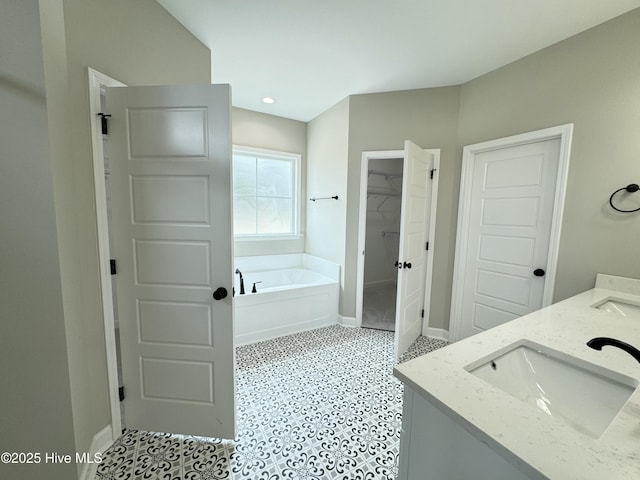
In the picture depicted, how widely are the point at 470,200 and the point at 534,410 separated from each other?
2.26m

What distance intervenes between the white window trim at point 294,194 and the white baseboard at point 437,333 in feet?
7.10

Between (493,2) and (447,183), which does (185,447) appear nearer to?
(447,183)

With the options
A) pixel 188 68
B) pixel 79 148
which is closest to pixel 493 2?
pixel 188 68

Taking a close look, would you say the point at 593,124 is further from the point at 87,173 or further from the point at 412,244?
the point at 87,173

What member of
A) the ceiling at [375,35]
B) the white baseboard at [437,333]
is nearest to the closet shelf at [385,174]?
the ceiling at [375,35]

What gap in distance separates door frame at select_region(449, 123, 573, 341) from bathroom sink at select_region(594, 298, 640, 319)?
42cm

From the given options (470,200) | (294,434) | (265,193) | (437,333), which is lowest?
(294,434)

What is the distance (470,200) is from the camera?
254cm

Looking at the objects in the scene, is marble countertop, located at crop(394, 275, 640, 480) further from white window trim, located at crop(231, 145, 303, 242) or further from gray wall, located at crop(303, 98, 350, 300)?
white window trim, located at crop(231, 145, 303, 242)

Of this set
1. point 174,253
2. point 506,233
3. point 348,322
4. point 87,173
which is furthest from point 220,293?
point 506,233

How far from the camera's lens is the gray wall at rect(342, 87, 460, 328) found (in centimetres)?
264

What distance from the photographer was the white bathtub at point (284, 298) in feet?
8.86

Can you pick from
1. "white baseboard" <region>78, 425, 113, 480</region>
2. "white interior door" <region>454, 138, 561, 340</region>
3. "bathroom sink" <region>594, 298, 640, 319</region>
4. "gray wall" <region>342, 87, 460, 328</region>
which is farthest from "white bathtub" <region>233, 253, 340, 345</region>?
"bathroom sink" <region>594, 298, 640, 319</region>

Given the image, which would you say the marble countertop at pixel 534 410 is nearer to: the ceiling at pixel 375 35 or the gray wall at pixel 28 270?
the gray wall at pixel 28 270
